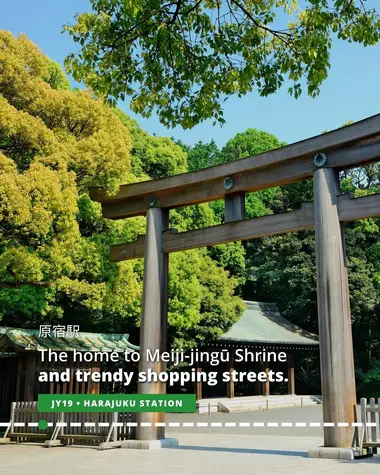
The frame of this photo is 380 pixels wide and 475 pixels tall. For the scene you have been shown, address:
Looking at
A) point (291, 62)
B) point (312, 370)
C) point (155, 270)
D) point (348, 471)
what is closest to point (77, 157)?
point (155, 270)

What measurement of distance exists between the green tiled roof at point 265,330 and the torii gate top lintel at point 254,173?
15.0 meters

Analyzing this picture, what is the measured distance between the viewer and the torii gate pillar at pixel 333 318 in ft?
29.8

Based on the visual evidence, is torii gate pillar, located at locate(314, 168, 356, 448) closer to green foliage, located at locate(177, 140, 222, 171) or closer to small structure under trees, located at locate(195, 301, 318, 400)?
small structure under trees, located at locate(195, 301, 318, 400)

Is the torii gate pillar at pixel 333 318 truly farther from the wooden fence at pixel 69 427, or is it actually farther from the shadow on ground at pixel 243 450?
the wooden fence at pixel 69 427

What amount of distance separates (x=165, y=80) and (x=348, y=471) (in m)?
6.14

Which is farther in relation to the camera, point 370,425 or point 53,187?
point 53,187

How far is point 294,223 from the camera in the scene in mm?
10273

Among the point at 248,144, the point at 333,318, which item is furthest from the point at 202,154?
the point at 333,318

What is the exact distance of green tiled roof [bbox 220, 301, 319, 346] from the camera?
27891mm

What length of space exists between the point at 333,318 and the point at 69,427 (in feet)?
21.9

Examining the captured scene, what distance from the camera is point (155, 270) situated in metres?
11.8

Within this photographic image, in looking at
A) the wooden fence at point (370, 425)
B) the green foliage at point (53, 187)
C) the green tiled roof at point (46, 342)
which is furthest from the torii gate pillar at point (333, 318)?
the green tiled roof at point (46, 342)

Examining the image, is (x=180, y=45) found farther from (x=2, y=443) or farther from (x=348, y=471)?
(x=2, y=443)

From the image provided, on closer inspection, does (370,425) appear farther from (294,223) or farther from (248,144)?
(248,144)
